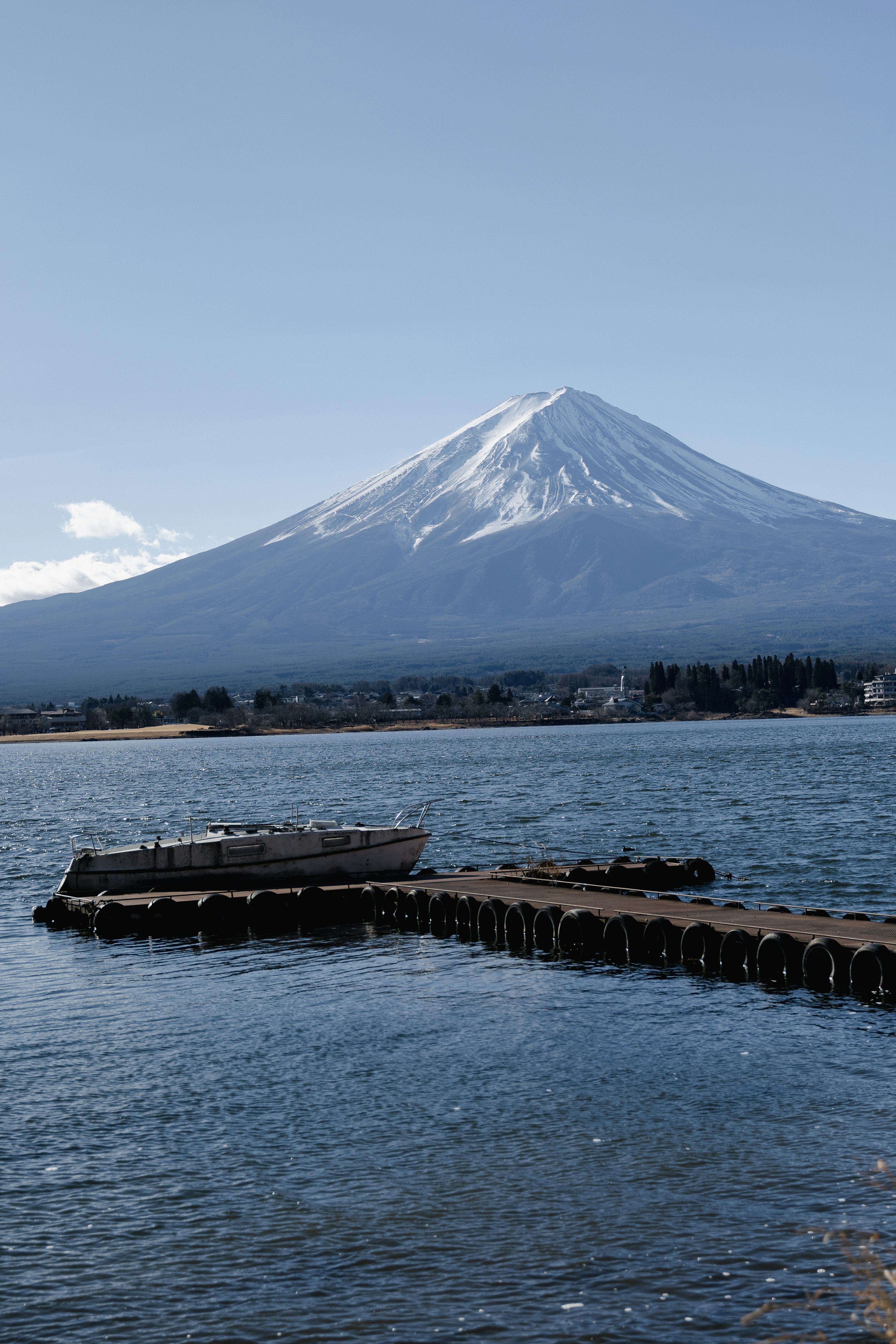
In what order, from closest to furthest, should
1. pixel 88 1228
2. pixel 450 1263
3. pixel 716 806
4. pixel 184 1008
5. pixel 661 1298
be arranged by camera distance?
pixel 661 1298, pixel 450 1263, pixel 88 1228, pixel 184 1008, pixel 716 806

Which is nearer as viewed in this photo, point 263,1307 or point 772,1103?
point 263,1307

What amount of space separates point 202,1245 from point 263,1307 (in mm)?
1739

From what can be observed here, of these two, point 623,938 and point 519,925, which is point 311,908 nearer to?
point 519,925

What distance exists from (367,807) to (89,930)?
135 ft

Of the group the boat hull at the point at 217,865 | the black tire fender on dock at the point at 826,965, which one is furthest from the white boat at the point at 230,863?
the black tire fender on dock at the point at 826,965

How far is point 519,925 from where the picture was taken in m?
34.7

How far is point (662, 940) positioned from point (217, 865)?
16529mm

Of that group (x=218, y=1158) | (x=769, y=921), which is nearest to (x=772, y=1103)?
(x=218, y=1158)

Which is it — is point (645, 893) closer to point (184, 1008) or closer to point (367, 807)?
point (184, 1008)

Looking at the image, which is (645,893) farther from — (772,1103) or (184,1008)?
(772,1103)

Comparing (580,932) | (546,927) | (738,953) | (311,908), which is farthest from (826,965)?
(311,908)

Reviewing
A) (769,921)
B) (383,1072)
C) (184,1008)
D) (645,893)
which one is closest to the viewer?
(383,1072)

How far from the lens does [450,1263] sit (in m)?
13.5

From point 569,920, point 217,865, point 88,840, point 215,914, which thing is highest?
point 217,865
